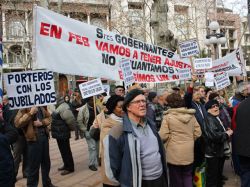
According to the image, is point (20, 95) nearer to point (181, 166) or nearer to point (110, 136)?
point (110, 136)

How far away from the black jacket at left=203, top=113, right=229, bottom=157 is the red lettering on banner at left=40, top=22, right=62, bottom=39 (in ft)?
8.85

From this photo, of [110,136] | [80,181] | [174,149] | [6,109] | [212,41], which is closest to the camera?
[110,136]

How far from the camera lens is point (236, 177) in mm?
6328

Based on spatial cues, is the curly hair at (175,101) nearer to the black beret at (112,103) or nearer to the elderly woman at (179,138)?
the elderly woman at (179,138)

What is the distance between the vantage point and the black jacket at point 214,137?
5.18 meters

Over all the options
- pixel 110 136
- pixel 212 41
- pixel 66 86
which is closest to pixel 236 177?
pixel 110 136

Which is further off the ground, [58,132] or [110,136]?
[110,136]

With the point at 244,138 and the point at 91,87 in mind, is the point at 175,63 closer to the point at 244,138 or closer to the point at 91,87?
the point at 91,87

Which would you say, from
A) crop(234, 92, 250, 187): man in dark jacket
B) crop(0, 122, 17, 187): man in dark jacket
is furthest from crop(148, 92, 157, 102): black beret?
crop(0, 122, 17, 187): man in dark jacket

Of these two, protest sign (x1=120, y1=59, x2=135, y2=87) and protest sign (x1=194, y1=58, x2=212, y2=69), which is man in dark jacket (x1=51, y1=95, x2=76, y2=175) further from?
protest sign (x1=194, y1=58, x2=212, y2=69)

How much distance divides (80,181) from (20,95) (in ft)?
8.52

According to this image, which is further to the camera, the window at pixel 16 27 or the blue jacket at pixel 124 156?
the window at pixel 16 27

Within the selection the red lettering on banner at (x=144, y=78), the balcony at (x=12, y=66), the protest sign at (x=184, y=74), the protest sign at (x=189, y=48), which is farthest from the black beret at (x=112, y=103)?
the balcony at (x=12, y=66)

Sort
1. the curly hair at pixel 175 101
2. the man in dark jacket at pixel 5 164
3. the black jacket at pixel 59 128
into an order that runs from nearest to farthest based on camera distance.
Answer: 1. the man in dark jacket at pixel 5 164
2. the curly hair at pixel 175 101
3. the black jacket at pixel 59 128
